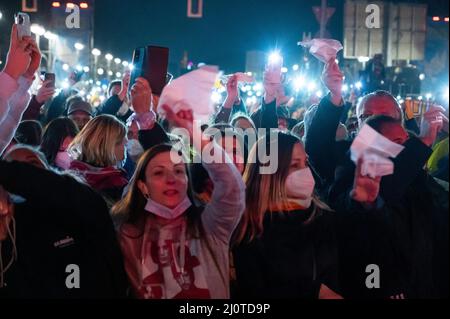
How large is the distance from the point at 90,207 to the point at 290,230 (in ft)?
3.62

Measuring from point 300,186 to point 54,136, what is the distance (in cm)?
295

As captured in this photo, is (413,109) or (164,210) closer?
(164,210)

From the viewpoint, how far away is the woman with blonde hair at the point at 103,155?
16.0 feet

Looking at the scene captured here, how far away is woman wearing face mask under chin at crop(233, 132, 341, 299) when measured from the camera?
3840 millimetres

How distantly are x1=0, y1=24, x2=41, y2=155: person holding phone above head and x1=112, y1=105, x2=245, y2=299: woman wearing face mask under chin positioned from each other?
0.85 metres

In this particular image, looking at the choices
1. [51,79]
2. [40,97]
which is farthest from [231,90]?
[51,79]

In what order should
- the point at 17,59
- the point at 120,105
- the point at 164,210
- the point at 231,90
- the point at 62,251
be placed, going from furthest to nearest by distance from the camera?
the point at 120,105 → the point at 231,90 → the point at 17,59 → the point at 164,210 → the point at 62,251

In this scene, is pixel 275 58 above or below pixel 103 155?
above

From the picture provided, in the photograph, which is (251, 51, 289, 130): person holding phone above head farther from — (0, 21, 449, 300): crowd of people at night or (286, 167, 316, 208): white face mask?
(286, 167, 316, 208): white face mask

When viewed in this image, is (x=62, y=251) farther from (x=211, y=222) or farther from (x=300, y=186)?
(x=300, y=186)

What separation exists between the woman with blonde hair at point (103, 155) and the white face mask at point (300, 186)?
54.5 inches

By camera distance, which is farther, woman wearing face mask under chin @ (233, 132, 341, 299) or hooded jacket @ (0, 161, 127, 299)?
woman wearing face mask under chin @ (233, 132, 341, 299)

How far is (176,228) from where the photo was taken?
3855 millimetres

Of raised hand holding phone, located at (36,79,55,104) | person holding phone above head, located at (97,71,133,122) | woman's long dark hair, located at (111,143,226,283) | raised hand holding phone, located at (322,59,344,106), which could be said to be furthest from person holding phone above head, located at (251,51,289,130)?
raised hand holding phone, located at (36,79,55,104)
